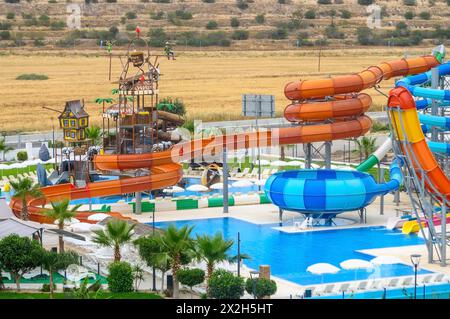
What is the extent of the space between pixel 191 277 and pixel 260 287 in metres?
2.77

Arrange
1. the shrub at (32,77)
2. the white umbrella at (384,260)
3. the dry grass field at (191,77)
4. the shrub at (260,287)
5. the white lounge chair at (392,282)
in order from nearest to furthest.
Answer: the shrub at (260,287), the white lounge chair at (392,282), the white umbrella at (384,260), the dry grass field at (191,77), the shrub at (32,77)

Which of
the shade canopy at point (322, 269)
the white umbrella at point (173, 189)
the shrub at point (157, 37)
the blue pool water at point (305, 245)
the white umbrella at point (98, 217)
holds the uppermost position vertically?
the shade canopy at point (322, 269)

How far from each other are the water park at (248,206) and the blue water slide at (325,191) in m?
0.07

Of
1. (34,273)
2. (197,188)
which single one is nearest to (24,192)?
(34,273)

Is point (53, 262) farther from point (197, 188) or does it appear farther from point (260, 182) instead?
point (260, 182)

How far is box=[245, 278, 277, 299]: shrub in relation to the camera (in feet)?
134

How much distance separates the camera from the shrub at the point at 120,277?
42562 millimetres

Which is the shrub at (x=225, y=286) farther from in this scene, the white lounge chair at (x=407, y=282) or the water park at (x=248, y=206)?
the white lounge chair at (x=407, y=282)

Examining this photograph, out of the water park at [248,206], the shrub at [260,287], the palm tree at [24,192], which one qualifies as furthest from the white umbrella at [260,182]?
the shrub at [260,287]

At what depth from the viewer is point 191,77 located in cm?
15325

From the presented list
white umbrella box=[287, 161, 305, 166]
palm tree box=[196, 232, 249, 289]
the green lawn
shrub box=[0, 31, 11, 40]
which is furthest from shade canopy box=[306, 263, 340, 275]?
shrub box=[0, 31, 11, 40]

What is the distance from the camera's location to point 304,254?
51.8 meters
